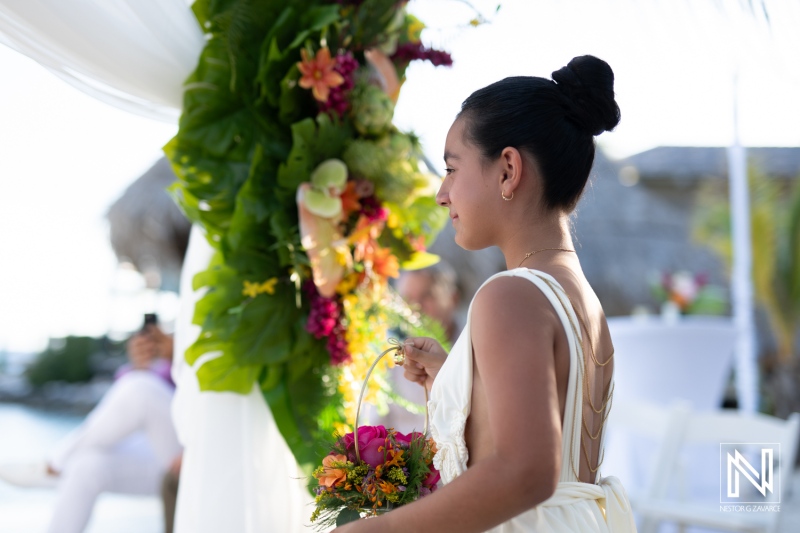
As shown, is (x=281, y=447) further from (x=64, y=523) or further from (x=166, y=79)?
(x=64, y=523)

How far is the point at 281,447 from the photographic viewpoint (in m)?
2.45

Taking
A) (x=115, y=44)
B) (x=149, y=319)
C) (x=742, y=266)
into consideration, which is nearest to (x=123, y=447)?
(x=149, y=319)

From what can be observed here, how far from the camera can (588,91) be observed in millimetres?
1369

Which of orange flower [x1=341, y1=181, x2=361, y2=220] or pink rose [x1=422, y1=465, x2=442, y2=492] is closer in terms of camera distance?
pink rose [x1=422, y1=465, x2=442, y2=492]

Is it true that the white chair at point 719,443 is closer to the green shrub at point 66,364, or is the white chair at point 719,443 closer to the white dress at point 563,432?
the white dress at point 563,432

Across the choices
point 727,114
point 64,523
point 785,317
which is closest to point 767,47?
point 64,523

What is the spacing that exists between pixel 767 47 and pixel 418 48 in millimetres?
1055

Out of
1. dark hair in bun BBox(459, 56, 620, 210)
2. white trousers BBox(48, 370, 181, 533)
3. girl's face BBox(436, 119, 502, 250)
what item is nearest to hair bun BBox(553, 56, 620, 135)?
dark hair in bun BBox(459, 56, 620, 210)

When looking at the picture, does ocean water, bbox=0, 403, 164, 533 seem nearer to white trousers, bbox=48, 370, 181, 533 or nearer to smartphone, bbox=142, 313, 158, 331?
white trousers, bbox=48, 370, 181, 533

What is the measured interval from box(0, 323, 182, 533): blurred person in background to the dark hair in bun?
3.14 meters

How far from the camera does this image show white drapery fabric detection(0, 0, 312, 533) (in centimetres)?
216

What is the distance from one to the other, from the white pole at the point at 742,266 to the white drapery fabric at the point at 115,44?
15.6 ft

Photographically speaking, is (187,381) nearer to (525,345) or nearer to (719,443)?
(525,345)

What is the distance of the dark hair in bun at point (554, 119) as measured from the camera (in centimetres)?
133
